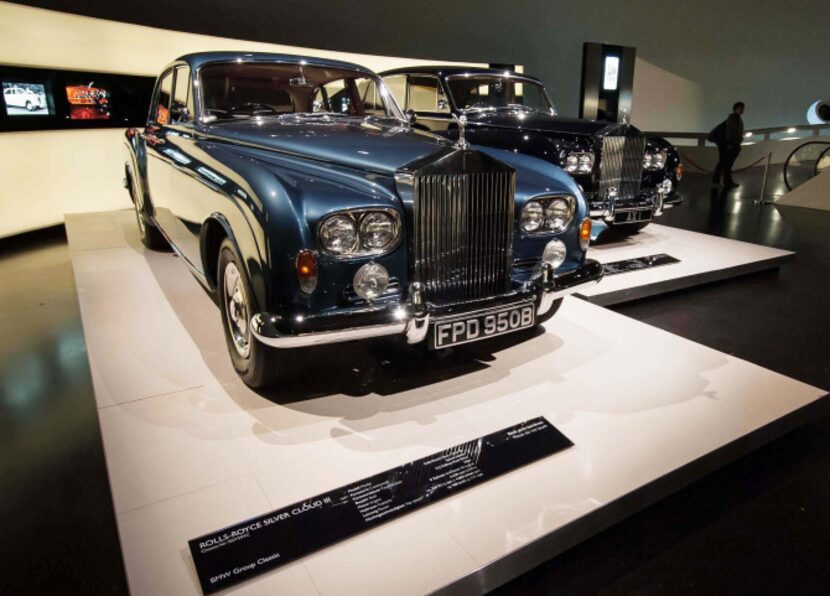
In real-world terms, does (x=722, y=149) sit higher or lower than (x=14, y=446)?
higher

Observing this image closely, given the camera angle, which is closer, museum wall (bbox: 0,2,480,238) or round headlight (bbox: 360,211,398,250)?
round headlight (bbox: 360,211,398,250)

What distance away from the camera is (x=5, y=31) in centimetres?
530

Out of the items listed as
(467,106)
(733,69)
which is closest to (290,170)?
(467,106)

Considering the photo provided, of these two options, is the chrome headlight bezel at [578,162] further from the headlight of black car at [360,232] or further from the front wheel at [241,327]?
the front wheel at [241,327]

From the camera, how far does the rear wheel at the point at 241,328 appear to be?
2.28m

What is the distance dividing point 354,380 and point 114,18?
6293mm

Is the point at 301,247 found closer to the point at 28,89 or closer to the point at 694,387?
the point at 694,387

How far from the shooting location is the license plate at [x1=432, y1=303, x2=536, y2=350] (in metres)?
2.22

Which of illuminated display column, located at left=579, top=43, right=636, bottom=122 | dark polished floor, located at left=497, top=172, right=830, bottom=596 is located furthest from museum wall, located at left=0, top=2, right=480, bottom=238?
illuminated display column, located at left=579, top=43, right=636, bottom=122

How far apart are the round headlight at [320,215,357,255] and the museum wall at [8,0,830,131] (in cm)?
603

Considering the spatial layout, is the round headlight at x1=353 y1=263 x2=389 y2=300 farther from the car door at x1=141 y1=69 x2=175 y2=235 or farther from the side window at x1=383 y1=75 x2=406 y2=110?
the side window at x1=383 y1=75 x2=406 y2=110

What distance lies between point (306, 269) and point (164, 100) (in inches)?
112

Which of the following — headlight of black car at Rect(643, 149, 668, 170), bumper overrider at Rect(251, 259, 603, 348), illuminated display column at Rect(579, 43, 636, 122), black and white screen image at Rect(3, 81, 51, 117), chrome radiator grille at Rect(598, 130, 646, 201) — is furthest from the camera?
illuminated display column at Rect(579, 43, 636, 122)

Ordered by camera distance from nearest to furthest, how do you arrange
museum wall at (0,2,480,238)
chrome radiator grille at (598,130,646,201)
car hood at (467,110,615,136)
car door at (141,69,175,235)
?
car door at (141,69,175,235) → chrome radiator grille at (598,130,646,201) → car hood at (467,110,615,136) → museum wall at (0,2,480,238)
